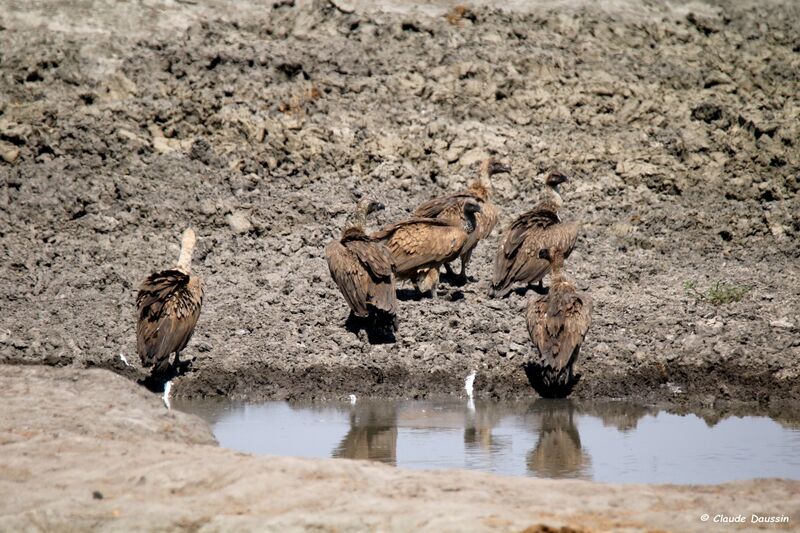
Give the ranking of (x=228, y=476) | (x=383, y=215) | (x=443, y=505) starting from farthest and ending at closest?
(x=383, y=215), (x=228, y=476), (x=443, y=505)

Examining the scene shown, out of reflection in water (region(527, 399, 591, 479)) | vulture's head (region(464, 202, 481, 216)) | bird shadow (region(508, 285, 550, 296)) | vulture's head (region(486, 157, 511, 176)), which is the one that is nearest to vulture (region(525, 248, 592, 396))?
reflection in water (region(527, 399, 591, 479))

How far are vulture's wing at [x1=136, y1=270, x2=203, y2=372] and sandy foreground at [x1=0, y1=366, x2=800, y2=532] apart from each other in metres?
3.30

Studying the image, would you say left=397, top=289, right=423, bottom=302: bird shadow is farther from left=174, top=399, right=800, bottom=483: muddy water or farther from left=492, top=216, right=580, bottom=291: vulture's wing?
left=174, top=399, right=800, bottom=483: muddy water

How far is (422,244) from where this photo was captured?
13742 millimetres

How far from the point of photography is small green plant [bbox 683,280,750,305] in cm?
1362

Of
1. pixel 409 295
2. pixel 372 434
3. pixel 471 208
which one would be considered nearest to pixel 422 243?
pixel 409 295

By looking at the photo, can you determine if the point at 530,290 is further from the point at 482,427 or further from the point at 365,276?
the point at 482,427

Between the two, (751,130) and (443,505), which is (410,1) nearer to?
(751,130)

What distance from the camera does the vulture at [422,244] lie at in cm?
1371

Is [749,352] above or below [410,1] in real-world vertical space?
below

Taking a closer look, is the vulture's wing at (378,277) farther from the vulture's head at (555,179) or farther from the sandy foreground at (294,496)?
the sandy foreground at (294,496)

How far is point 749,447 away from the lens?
981 cm

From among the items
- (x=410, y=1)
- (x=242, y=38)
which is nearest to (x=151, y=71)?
(x=242, y=38)

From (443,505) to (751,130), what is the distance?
1389cm
